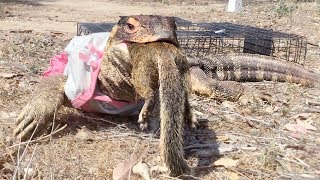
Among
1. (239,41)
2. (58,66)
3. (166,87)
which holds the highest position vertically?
(166,87)

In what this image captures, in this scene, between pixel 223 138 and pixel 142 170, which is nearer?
pixel 142 170

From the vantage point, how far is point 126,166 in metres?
2.81

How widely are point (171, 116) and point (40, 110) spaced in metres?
1.23

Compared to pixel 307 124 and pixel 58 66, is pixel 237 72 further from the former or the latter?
pixel 58 66

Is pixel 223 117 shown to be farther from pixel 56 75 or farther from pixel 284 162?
pixel 56 75

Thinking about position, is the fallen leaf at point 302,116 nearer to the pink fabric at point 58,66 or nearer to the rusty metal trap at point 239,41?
the pink fabric at point 58,66

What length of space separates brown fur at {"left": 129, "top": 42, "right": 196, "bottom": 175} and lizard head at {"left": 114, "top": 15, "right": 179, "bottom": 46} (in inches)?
1.6

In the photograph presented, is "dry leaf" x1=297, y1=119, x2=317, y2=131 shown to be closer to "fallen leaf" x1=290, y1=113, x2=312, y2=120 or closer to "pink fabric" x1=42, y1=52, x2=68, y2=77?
"fallen leaf" x1=290, y1=113, x2=312, y2=120

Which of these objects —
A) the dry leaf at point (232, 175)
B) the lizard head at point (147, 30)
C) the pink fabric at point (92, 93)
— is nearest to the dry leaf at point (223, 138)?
the dry leaf at point (232, 175)

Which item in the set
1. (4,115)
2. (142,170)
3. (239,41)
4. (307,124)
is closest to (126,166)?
(142,170)

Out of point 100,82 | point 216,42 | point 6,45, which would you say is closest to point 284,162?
point 100,82

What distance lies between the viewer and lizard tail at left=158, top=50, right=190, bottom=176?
2449 mm

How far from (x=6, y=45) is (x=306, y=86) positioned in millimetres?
3707

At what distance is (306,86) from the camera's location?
17.7 ft
